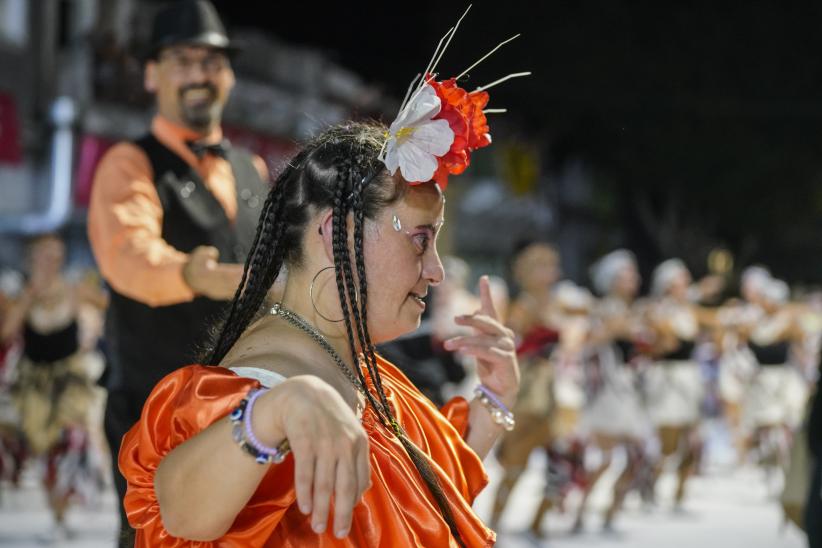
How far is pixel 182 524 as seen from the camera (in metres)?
1.71

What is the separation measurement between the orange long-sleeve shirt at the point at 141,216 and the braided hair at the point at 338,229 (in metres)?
0.96

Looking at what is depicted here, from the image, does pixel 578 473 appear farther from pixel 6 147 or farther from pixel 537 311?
pixel 6 147

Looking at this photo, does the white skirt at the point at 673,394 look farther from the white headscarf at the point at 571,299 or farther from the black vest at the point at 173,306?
the black vest at the point at 173,306

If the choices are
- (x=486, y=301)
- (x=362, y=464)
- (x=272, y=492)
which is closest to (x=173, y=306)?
(x=486, y=301)

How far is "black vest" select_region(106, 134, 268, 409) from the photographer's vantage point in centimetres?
339

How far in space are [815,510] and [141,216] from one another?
8.36 feet

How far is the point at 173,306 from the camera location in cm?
Answer: 339

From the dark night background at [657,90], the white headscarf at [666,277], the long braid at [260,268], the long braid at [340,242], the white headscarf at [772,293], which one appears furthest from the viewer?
the dark night background at [657,90]

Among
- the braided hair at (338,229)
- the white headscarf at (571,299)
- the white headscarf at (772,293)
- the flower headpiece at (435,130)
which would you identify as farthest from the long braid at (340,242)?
the white headscarf at (772,293)

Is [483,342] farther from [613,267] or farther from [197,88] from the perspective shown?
[613,267]

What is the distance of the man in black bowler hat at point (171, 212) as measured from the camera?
3186 millimetres

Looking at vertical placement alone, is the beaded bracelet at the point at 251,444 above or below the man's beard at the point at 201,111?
below

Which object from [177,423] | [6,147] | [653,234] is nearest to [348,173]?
[177,423]

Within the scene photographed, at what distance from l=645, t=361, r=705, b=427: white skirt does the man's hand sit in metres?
7.29
